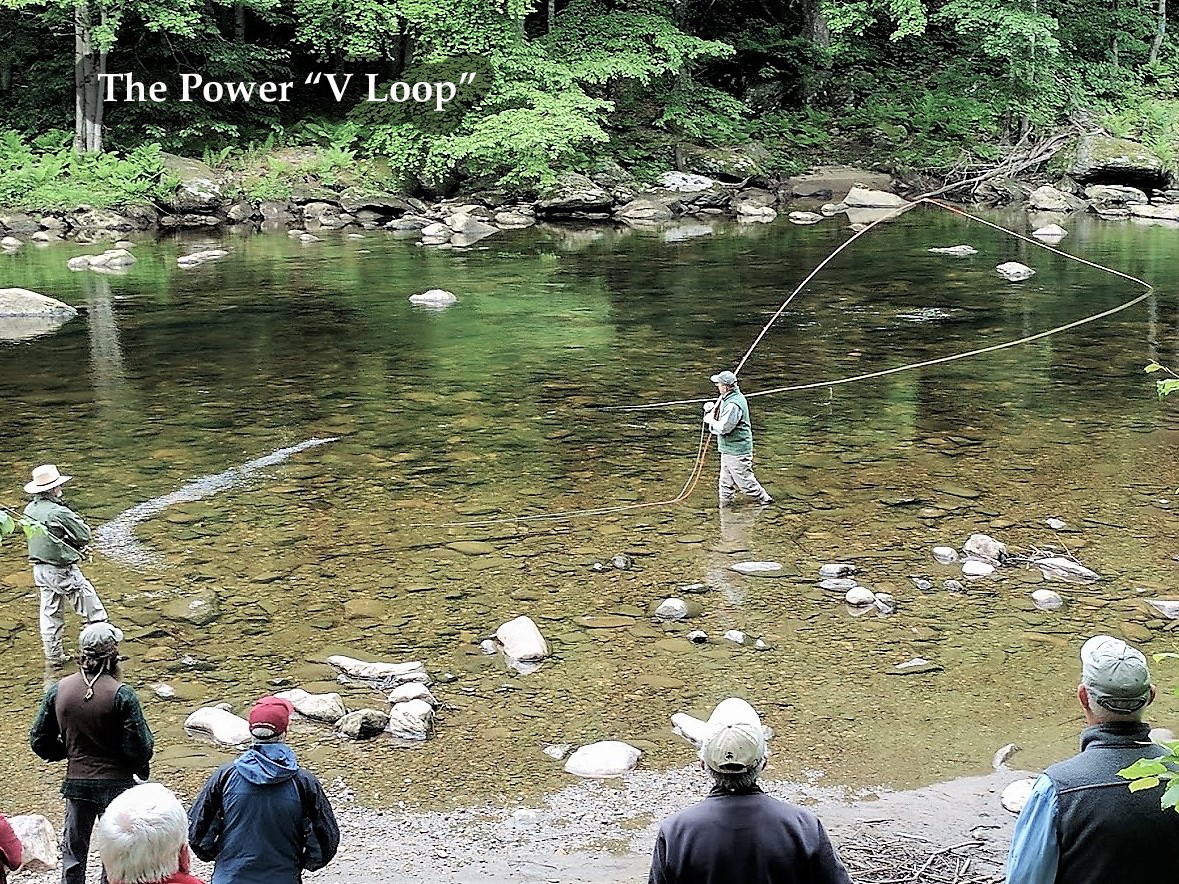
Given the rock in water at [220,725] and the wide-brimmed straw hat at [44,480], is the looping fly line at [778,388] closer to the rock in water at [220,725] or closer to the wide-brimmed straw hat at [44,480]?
the wide-brimmed straw hat at [44,480]

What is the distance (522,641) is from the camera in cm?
867

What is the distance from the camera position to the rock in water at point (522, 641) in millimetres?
8586

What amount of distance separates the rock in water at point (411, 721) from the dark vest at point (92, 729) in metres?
2.11

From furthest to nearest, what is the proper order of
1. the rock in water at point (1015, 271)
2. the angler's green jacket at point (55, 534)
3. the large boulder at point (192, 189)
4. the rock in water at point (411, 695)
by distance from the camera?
the large boulder at point (192, 189), the rock in water at point (1015, 271), the angler's green jacket at point (55, 534), the rock in water at point (411, 695)

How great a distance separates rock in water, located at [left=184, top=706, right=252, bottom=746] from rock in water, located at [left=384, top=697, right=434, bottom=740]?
839mm

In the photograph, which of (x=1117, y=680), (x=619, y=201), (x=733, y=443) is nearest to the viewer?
(x=1117, y=680)

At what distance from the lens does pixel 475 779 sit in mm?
7109

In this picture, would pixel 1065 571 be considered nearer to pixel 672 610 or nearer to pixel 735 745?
pixel 672 610

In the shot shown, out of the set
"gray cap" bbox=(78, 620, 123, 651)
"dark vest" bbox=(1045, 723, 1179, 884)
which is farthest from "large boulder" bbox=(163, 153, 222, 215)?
"dark vest" bbox=(1045, 723, 1179, 884)

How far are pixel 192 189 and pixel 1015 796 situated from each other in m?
30.8

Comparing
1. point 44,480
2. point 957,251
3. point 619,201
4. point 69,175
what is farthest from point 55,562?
point 619,201

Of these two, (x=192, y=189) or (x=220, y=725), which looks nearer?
(x=220, y=725)

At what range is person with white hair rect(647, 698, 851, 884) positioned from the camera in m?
3.74

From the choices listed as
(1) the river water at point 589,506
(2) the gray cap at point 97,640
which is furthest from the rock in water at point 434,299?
(2) the gray cap at point 97,640
